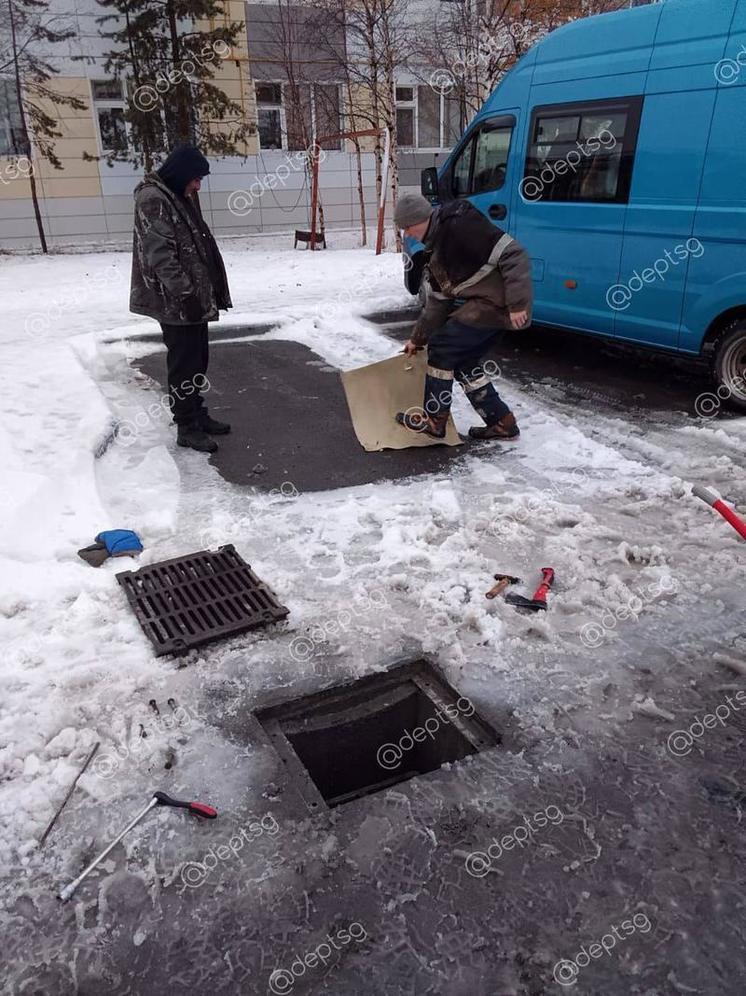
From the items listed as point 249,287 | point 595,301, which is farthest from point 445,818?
point 249,287

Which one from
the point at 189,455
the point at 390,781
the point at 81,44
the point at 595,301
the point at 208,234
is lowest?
the point at 390,781

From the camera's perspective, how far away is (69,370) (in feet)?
23.8

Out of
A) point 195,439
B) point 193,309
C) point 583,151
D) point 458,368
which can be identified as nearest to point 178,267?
point 193,309

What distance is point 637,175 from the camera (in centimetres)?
633

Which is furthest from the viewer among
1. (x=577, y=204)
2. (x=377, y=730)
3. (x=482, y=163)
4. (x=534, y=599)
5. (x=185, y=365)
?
(x=482, y=163)

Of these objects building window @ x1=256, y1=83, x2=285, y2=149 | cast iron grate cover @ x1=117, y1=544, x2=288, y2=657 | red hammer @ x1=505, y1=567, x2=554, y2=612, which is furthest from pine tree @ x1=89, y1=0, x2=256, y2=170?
red hammer @ x1=505, y1=567, x2=554, y2=612

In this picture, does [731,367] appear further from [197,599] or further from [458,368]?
[197,599]

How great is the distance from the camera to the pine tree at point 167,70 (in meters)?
18.2

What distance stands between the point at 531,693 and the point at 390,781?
2.23 feet

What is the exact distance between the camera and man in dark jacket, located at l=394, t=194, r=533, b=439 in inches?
192

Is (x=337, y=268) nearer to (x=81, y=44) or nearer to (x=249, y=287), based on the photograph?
(x=249, y=287)

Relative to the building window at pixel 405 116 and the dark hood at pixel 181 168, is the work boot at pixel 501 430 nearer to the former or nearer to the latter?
the dark hood at pixel 181 168

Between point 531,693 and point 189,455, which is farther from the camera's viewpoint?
point 189,455

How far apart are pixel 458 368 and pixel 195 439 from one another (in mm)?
2005
